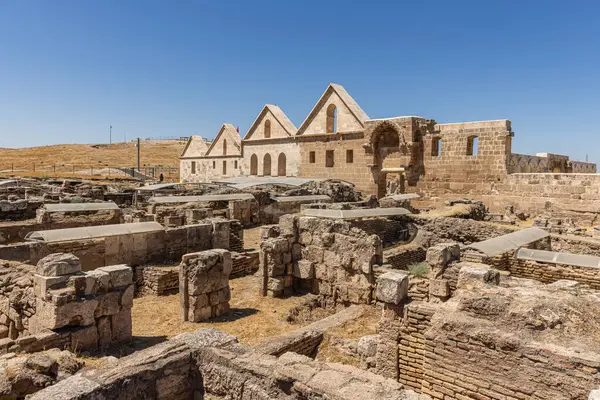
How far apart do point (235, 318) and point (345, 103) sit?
67.2 feet

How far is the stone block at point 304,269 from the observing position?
966 cm

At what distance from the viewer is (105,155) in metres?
77.1

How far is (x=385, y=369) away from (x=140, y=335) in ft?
14.0

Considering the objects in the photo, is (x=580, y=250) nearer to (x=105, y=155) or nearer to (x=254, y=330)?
(x=254, y=330)

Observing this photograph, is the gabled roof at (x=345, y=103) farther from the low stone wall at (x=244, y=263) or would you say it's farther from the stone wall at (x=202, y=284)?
the stone wall at (x=202, y=284)

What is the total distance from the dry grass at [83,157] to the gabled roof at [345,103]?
137ft

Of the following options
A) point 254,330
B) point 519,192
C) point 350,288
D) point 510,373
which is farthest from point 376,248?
point 519,192

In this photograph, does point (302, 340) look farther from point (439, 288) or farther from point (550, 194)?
point (550, 194)

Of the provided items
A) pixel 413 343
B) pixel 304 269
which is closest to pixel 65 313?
pixel 413 343

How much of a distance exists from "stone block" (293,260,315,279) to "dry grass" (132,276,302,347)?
568 millimetres

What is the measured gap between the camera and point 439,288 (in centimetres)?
715

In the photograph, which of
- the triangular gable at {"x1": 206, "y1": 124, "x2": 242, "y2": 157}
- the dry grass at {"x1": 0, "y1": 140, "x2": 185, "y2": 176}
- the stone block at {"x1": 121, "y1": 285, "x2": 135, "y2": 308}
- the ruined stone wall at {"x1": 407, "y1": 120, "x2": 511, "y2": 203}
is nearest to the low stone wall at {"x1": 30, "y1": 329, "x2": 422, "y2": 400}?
the stone block at {"x1": 121, "y1": 285, "x2": 135, "y2": 308}

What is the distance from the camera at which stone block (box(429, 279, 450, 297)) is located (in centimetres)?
711

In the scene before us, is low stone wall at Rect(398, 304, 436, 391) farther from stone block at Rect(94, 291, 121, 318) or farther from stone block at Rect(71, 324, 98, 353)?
stone block at Rect(71, 324, 98, 353)
